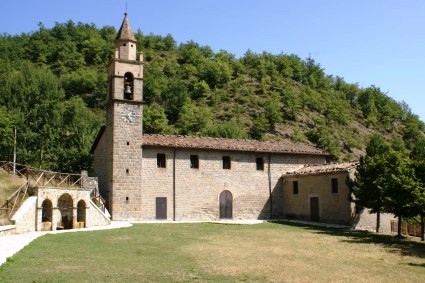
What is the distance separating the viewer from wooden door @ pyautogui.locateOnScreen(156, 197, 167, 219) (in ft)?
86.2

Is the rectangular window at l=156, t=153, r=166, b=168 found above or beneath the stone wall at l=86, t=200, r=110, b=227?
above

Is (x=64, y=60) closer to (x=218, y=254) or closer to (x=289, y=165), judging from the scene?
(x=289, y=165)

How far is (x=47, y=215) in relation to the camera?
69.2 feet

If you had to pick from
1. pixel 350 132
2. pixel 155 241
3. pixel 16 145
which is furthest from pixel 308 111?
pixel 155 241

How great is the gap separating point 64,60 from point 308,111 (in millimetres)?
44675

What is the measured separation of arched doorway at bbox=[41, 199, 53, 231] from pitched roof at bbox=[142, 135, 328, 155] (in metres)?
7.41

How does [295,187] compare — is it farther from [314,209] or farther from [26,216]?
[26,216]

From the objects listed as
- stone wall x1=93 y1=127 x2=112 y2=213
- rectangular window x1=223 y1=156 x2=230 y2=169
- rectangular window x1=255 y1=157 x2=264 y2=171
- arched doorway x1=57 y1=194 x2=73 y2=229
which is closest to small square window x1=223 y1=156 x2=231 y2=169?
rectangular window x1=223 y1=156 x2=230 y2=169

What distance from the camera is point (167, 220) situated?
2623 cm

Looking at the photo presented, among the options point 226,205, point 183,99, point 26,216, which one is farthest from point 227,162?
point 183,99

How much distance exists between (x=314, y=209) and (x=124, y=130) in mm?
13496

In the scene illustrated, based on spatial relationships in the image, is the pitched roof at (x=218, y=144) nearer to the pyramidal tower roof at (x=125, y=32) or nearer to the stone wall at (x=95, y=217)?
the stone wall at (x=95, y=217)

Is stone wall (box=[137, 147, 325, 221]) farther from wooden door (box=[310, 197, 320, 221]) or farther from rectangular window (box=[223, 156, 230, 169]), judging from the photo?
wooden door (box=[310, 197, 320, 221])

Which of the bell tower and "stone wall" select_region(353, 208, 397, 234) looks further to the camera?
the bell tower
